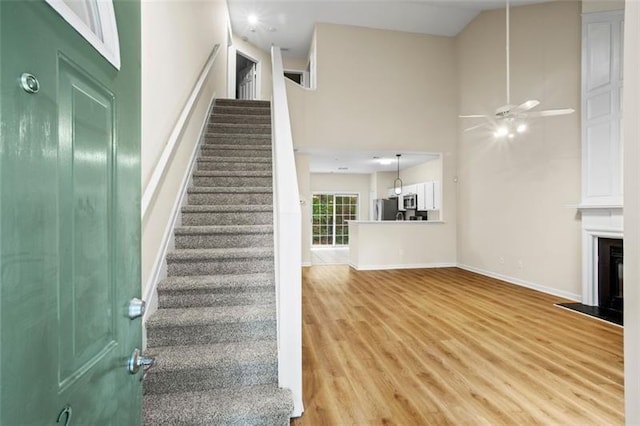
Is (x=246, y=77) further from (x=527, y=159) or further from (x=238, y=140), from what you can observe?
(x=527, y=159)

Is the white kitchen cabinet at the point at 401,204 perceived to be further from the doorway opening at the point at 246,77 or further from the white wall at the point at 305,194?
the doorway opening at the point at 246,77

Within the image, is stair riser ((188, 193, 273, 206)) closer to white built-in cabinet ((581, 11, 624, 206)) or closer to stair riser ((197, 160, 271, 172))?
stair riser ((197, 160, 271, 172))

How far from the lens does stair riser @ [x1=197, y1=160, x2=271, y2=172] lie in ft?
12.0

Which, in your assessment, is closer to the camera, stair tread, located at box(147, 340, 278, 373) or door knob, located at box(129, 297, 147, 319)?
door knob, located at box(129, 297, 147, 319)

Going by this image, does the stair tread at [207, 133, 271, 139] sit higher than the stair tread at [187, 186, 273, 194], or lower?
higher

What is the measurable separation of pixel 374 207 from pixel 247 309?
8.72m

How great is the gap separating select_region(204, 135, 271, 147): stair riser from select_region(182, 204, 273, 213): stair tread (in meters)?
1.27

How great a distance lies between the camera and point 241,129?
14.7ft

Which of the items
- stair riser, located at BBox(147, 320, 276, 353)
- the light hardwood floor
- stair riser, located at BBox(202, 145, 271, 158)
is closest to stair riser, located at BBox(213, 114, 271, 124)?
stair riser, located at BBox(202, 145, 271, 158)

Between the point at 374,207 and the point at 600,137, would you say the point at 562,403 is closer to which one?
the point at 600,137

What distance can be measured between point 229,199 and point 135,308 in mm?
2475

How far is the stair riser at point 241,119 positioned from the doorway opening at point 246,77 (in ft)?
11.9

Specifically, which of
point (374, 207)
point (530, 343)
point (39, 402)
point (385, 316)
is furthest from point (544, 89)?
point (374, 207)

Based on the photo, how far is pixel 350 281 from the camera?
5320 mm
